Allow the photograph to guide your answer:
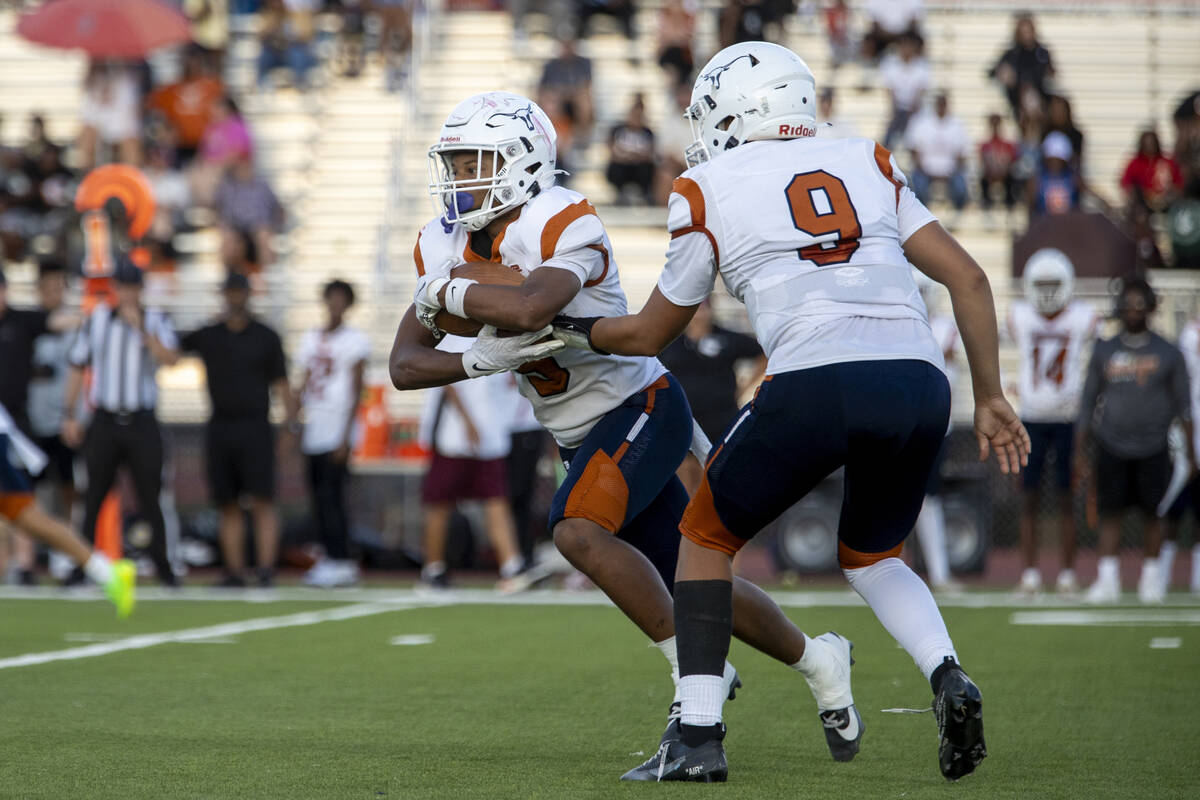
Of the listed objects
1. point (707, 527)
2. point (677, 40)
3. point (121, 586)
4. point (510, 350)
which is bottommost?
point (121, 586)

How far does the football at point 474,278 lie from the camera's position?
4105mm

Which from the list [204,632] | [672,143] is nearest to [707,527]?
[204,632]

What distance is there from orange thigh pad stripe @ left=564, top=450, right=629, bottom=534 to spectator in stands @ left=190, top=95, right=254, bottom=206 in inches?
471

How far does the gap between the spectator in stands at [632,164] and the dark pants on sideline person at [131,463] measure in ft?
20.1

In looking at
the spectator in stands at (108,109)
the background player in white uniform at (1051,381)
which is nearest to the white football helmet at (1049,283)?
the background player in white uniform at (1051,381)

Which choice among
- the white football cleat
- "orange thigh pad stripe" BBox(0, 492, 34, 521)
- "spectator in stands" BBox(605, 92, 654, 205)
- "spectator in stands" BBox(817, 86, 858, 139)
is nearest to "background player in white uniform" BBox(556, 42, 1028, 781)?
the white football cleat

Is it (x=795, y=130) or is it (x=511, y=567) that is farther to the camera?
(x=511, y=567)

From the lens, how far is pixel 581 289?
4.21 m

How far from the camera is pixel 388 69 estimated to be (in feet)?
56.7

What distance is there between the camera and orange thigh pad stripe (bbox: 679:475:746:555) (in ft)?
12.4

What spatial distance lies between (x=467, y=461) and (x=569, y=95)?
21.5 ft

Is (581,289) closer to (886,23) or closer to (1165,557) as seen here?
(1165,557)

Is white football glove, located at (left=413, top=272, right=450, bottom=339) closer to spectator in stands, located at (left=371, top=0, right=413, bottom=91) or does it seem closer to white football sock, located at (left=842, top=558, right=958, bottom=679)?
white football sock, located at (left=842, top=558, right=958, bottom=679)

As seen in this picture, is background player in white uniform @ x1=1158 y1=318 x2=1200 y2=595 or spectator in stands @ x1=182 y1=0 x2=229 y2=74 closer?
background player in white uniform @ x1=1158 y1=318 x2=1200 y2=595
